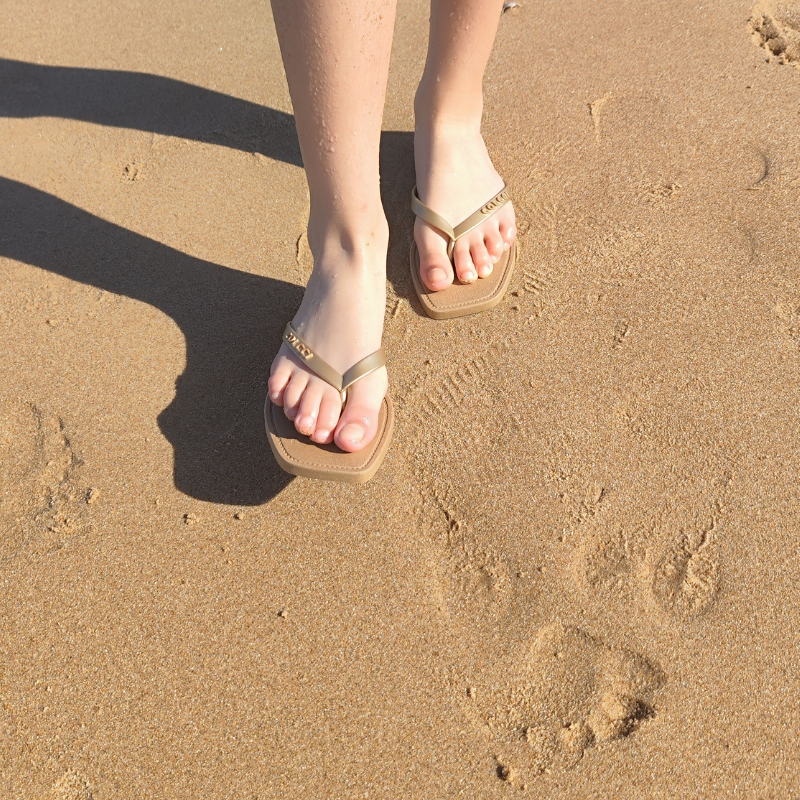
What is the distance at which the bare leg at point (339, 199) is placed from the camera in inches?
42.7

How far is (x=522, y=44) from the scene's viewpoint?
2.16 m

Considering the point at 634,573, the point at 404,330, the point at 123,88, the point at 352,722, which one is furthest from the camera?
the point at 123,88

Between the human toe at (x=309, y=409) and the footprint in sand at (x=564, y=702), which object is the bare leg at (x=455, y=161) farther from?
the footprint in sand at (x=564, y=702)

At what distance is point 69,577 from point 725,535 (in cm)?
119

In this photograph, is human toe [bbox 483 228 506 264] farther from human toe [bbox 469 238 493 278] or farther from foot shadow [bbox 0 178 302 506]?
foot shadow [bbox 0 178 302 506]

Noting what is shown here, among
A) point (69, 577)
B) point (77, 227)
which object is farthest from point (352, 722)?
point (77, 227)

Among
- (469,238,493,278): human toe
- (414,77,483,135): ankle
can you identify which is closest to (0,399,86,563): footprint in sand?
(469,238,493,278): human toe

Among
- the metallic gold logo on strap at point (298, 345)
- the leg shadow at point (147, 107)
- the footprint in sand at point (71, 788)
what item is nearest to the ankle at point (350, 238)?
the metallic gold logo on strap at point (298, 345)

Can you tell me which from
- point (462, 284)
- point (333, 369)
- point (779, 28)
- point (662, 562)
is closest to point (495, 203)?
point (462, 284)

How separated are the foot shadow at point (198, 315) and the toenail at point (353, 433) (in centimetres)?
17

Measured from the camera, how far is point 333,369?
4.45ft

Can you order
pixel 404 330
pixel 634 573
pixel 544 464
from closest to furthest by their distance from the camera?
pixel 634 573
pixel 544 464
pixel 404 330

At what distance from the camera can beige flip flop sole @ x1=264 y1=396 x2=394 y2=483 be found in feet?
4.15

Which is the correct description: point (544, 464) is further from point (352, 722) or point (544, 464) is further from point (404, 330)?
point (352, 722)
